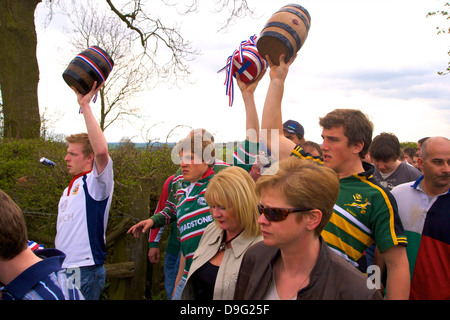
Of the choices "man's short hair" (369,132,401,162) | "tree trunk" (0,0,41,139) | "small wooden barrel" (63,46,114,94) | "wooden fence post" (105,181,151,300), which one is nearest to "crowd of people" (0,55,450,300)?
"small wooden barrel" (63,46,114,94)

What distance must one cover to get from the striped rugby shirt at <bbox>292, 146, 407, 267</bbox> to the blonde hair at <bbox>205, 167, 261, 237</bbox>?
1.54 ft

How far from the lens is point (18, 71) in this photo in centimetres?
724

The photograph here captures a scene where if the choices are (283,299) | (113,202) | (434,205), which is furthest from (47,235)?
(434,205)

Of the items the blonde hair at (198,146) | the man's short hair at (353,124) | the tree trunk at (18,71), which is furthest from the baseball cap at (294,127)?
the tree trunk at (18,71)

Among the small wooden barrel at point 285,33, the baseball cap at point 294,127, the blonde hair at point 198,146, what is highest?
the small wooden barrel at point 285,33

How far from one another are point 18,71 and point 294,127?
5.81 metres

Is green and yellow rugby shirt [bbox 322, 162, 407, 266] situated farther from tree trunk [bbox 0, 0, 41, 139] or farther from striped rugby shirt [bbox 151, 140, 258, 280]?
tree trunk [bbox 0, 0, 41, 139]

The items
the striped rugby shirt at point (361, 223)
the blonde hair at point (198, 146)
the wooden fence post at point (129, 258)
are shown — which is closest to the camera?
the striped rugby shirt at point (361, 223)

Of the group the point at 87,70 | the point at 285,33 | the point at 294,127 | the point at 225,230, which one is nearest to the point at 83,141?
the point at 87,70

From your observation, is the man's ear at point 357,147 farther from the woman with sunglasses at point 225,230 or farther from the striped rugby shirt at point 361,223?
the woman with sunglasses at point 225,230

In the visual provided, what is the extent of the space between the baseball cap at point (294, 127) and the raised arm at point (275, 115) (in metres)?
2.10

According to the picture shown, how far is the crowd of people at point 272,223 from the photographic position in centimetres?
164

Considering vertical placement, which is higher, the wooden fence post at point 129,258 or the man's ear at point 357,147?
the man's ear at point 357,147

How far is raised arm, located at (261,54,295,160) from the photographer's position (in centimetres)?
259
